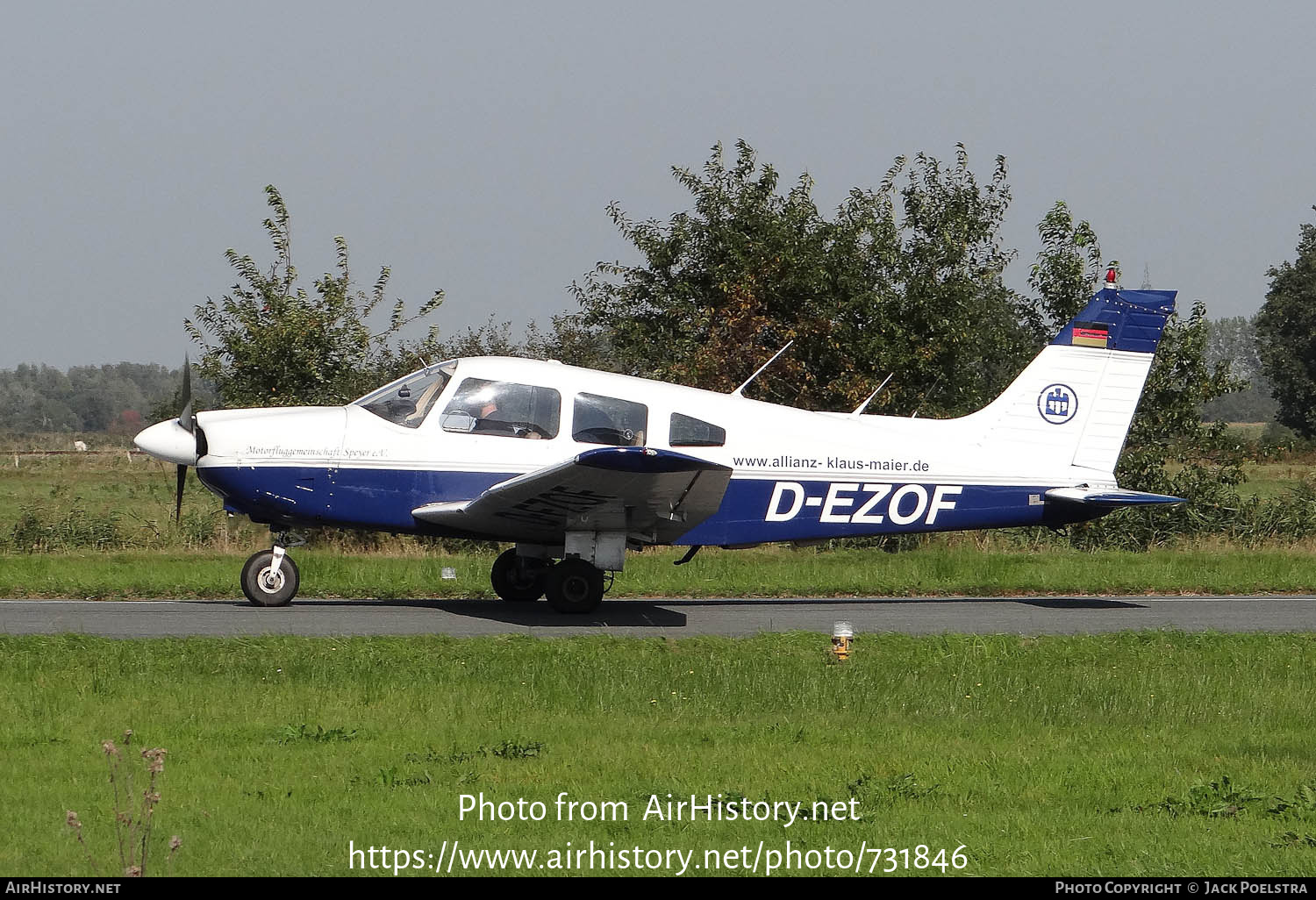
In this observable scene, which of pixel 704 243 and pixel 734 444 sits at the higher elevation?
pixel 704 243

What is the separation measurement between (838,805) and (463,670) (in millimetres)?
3999

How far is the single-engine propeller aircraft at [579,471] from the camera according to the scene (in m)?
12.4

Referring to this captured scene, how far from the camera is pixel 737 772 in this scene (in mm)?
6633

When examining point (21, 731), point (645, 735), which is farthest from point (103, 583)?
point (645, 735)

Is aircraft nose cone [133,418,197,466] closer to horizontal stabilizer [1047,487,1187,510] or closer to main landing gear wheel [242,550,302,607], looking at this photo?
main landing gear wheel [242,550,302,607]

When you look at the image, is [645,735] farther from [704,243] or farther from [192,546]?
[704,243]

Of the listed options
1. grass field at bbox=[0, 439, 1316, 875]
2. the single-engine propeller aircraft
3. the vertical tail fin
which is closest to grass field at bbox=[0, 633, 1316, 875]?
grass field at bbox=[0, 439, 1316, 875]

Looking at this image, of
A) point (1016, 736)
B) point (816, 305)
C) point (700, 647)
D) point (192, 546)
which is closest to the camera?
point (1016, 736)

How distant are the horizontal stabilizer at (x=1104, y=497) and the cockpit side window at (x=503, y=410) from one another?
5236 millimetres

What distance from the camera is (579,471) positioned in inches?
449

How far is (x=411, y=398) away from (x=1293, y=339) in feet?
191

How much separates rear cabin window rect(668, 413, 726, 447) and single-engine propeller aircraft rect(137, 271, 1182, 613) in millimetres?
16

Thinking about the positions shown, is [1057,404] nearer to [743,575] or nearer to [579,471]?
[743,575]

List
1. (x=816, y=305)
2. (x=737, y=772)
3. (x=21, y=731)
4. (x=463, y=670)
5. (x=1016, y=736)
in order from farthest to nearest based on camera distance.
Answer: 1. (x=816, y=305)
2. (x=463, y=670)
3. (x=1016, y=736)
4. (x=21, y=731)
5. (x=737, y=772)
